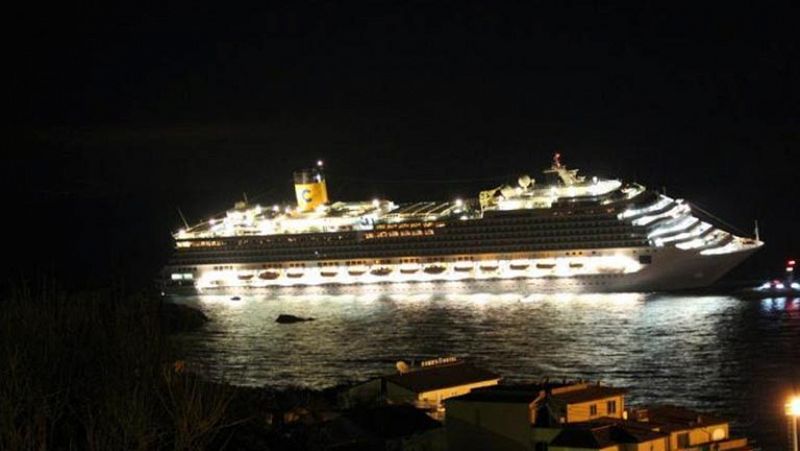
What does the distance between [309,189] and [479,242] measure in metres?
7.22

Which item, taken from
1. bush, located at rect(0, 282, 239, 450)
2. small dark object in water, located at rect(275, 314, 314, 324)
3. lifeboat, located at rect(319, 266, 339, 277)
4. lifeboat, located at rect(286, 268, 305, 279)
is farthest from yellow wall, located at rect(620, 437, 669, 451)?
lifeboat, located at rect(286, 268, 305, 279)

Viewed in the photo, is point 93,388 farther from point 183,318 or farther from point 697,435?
point 183,318

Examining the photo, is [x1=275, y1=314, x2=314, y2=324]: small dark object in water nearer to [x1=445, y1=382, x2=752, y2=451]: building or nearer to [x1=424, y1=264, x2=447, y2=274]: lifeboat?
[x1=424, y1=264, x2=447, y2=274]: lifeboat

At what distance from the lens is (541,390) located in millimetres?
13609

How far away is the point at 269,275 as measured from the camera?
1490 inches

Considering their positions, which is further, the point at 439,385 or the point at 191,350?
the point at 191,350

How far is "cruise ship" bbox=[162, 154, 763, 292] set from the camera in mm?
31984

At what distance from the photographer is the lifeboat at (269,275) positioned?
37750mm

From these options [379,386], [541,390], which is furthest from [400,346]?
[541,390]

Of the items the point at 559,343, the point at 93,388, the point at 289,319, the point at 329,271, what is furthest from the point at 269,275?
the point at 93,388

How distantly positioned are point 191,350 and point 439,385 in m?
10.0

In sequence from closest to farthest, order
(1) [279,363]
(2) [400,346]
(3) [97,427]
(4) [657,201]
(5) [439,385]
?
(3) [97,427], (5) [439,385], (1) [279,363], (2) [400,346], (4) [657,201]

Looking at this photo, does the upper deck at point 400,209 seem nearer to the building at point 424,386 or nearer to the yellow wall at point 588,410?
the building at point 424,386

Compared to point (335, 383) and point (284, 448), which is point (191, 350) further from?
point (284, 448)
